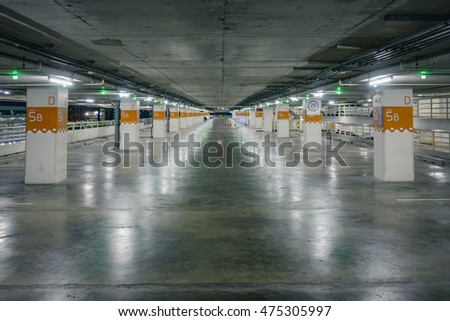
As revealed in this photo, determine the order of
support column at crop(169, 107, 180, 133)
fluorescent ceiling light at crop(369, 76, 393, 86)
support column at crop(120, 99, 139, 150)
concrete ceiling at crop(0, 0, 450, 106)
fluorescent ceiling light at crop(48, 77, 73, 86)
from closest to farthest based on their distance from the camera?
concrete ceiling at crop(0, 0, 450, 106)
fluorescent ceiling light at crop(48, 77, 73, 86)
fluorescent ceiling light at crop(369, 76, 393, 86)
support column at crop(120, 99, 139, 150)
support column at crop(169, 107, 180, 133)

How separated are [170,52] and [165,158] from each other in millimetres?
9511

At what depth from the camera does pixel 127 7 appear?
5.72 metres

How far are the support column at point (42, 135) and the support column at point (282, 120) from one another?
23902mm

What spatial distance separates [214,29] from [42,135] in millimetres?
7664

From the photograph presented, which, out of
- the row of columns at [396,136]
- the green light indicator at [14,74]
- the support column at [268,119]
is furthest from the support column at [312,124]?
the support column at [268,119]

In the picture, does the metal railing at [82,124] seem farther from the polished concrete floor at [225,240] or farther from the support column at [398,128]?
the support column at [398,128]

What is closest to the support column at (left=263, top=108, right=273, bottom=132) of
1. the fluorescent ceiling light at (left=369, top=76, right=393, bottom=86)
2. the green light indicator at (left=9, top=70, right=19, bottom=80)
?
the fluorescent ceiling light at (left=369, top=76, right=393, bottom=86)

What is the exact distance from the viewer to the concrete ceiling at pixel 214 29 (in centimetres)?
565

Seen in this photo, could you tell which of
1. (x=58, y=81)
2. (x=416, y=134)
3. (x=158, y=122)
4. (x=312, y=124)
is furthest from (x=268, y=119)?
(x=58, y=81)

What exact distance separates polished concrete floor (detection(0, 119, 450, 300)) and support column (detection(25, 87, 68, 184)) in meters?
0.66

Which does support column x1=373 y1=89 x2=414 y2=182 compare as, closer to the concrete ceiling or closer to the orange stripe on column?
the concrete ceiling

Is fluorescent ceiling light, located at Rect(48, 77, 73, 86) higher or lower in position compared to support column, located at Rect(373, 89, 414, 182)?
higher

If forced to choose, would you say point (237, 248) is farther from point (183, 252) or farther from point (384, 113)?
point (384, 113)

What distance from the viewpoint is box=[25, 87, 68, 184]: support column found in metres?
12.0
